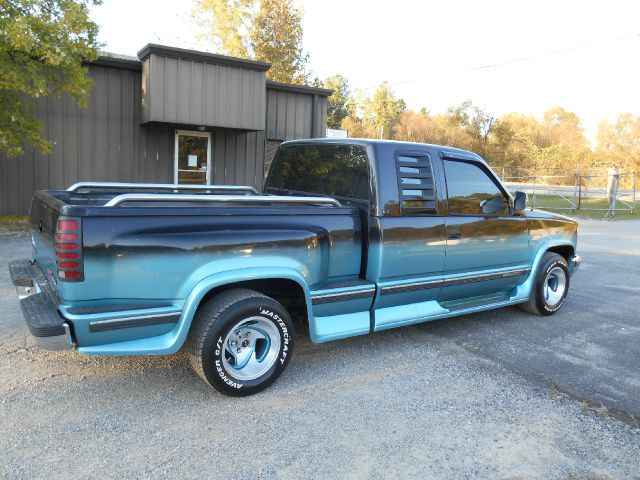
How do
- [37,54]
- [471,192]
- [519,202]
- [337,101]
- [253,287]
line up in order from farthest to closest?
1. [337,101]
2. [37,54]
3. [519,202]
4. [471,192]
5. [253,287]

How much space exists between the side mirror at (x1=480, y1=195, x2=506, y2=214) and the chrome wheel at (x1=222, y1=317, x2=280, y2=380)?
8.39ft

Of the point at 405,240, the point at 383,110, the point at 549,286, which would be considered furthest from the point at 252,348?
the point at 383,110

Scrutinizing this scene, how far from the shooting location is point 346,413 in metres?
3.53

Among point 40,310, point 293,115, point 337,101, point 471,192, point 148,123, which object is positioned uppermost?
point 337,101

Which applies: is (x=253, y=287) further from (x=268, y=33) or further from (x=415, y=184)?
(x=268, y=33)

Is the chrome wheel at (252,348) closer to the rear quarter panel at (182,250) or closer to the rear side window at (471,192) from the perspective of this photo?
the rear quarter panel at (182,250)

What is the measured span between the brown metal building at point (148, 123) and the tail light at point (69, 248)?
938cm

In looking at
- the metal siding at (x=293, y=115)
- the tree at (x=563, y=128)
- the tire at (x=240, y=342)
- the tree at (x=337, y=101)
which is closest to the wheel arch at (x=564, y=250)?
the tire at (x=240, y=342)

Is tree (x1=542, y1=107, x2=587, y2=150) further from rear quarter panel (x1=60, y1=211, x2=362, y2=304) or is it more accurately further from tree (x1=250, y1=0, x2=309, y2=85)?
rear quarter panel (x1=60, y1=211, x2=362, y2=304)

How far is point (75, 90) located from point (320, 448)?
358 inches

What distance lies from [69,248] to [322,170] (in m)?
2.57

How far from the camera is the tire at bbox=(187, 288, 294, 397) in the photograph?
11.5 feet

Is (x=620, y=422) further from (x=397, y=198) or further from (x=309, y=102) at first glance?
(x=309, y=102)

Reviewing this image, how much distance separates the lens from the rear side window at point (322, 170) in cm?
458
